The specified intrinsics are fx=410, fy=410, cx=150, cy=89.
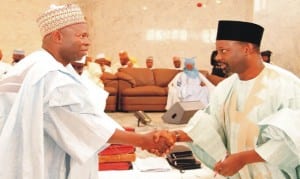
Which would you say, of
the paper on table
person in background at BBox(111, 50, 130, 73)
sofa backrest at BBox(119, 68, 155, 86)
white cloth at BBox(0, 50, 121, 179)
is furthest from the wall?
white cloth at BBox(0, 50, 121, 179)

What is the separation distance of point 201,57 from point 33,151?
37.1 ft

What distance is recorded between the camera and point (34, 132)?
69.2 inches

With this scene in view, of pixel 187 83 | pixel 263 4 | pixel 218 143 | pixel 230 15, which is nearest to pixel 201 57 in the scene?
pixel 230 15

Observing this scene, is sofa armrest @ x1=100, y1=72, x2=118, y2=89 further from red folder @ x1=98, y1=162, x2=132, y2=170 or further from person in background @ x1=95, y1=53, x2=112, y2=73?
red folder @ x1=98, y1=162, x2=132, y2=170

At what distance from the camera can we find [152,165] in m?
3.39

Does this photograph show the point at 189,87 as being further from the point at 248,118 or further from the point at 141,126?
the point at 248,118

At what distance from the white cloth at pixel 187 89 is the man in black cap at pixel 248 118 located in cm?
707

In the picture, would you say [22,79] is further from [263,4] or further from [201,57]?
[201,57]

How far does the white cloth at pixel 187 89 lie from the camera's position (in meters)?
9.61

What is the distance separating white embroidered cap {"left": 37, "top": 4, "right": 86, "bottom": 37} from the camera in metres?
1.94

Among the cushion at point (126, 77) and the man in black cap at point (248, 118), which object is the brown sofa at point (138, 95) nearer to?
the cushion at point (126, 77)

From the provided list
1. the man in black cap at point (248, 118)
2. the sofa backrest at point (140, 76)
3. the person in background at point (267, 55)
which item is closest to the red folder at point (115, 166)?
the man in black cap at point (248, 118)

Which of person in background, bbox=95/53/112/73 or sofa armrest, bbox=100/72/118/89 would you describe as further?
person in background, bbox=95/53/112/73

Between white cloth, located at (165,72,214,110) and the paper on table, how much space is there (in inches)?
237
